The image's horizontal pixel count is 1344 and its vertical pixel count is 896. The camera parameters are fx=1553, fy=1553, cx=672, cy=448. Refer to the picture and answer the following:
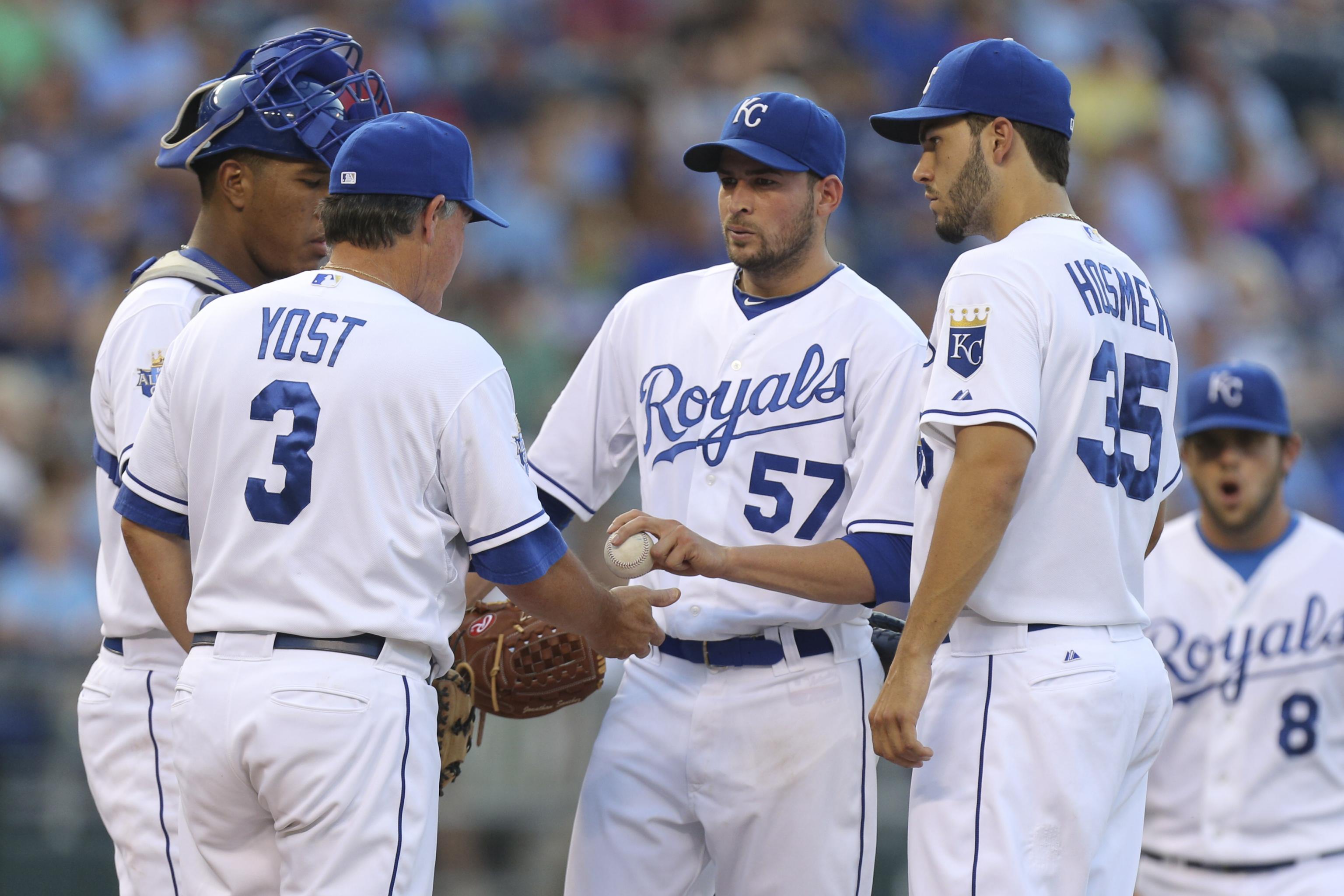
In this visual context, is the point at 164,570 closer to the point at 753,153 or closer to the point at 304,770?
the point at 304,770

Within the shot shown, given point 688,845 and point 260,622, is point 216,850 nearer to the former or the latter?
point 260,622

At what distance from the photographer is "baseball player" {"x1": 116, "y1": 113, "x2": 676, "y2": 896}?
313 centimetres

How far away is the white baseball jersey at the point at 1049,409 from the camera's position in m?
3.29

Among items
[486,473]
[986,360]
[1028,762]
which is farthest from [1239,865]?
[486,473]

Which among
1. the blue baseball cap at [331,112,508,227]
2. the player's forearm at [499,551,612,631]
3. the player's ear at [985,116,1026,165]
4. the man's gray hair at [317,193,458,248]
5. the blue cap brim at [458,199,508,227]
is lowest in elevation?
the player's forearm at [499,551,612,631]

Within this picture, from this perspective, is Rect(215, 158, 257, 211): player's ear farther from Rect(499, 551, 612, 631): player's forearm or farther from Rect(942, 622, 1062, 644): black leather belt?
Rect(942, 622, 1062, 644): black leather belt

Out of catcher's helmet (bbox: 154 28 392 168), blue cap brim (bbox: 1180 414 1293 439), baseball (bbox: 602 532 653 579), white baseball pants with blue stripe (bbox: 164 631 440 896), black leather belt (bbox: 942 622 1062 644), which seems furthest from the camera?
blue cap brim (bbox: 1180 414 1293 439)

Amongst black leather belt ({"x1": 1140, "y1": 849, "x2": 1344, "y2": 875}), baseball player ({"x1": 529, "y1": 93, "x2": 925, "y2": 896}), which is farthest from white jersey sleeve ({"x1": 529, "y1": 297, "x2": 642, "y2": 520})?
black leather belt ({"x1": 1140, "y1": 849, "x2": 1344, "y2": 875})

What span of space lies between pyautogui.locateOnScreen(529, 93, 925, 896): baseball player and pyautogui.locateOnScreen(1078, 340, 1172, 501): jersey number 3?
1.73 feet

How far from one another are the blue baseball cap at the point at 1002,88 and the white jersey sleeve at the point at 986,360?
0.42 meters

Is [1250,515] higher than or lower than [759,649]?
higher

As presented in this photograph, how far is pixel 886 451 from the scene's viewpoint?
379cm

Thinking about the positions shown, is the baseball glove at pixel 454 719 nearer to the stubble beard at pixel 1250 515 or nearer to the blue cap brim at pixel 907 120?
the blue cap brim at pixel 907 120

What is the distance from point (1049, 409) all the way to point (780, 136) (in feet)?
3.61
